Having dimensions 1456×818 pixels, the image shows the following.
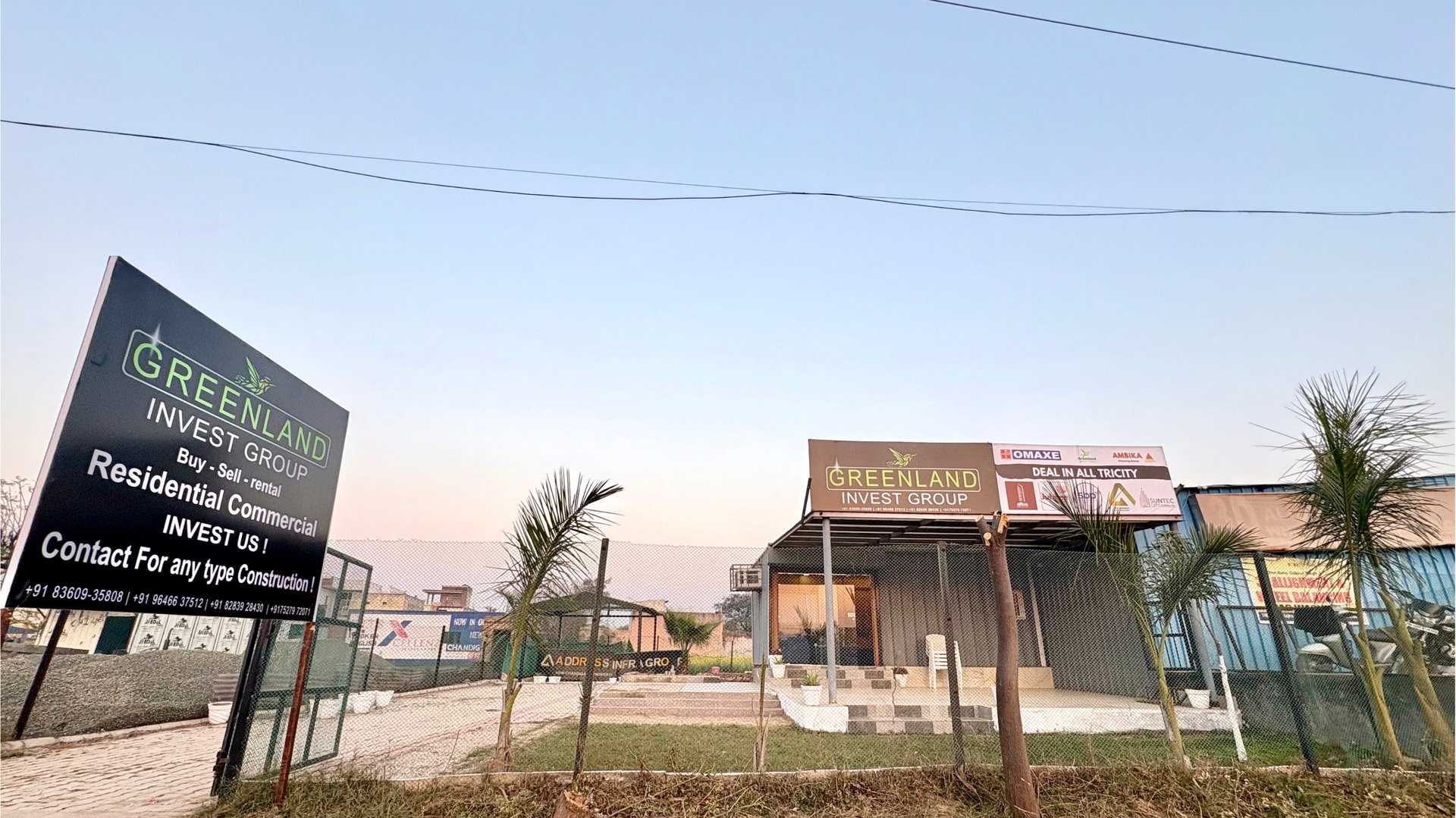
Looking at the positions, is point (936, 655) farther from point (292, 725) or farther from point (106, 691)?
point (106, 691)

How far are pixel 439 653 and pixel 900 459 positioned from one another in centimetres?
872

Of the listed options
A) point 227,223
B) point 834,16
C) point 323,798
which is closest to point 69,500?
point 323,798

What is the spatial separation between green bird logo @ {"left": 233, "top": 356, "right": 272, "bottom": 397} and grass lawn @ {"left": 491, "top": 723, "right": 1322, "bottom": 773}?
3533 mm

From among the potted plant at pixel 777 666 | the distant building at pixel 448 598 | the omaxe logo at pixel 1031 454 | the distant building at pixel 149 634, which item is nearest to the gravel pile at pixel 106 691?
the distant building at pixel 149 634

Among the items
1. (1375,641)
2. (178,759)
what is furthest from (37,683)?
(1375,641)

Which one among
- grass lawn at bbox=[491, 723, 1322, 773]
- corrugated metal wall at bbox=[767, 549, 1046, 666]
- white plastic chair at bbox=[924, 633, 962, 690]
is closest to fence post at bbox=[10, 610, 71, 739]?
grass lawn at bbox=[491, 723, 1322, 773]

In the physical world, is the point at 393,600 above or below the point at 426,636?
above

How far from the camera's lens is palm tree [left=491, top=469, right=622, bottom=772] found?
5.09m

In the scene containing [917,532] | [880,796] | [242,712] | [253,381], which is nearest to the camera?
[253,381]

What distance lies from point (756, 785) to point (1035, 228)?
7633 mm

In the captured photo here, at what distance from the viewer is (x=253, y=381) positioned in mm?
4250

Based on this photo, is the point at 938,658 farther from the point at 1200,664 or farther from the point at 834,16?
the point at 834,16

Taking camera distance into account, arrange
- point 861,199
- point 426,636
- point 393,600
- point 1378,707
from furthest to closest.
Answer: point 426,636 < point 861,199 < point 393,600 < point 1378,707

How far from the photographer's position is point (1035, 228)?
8438 mm
